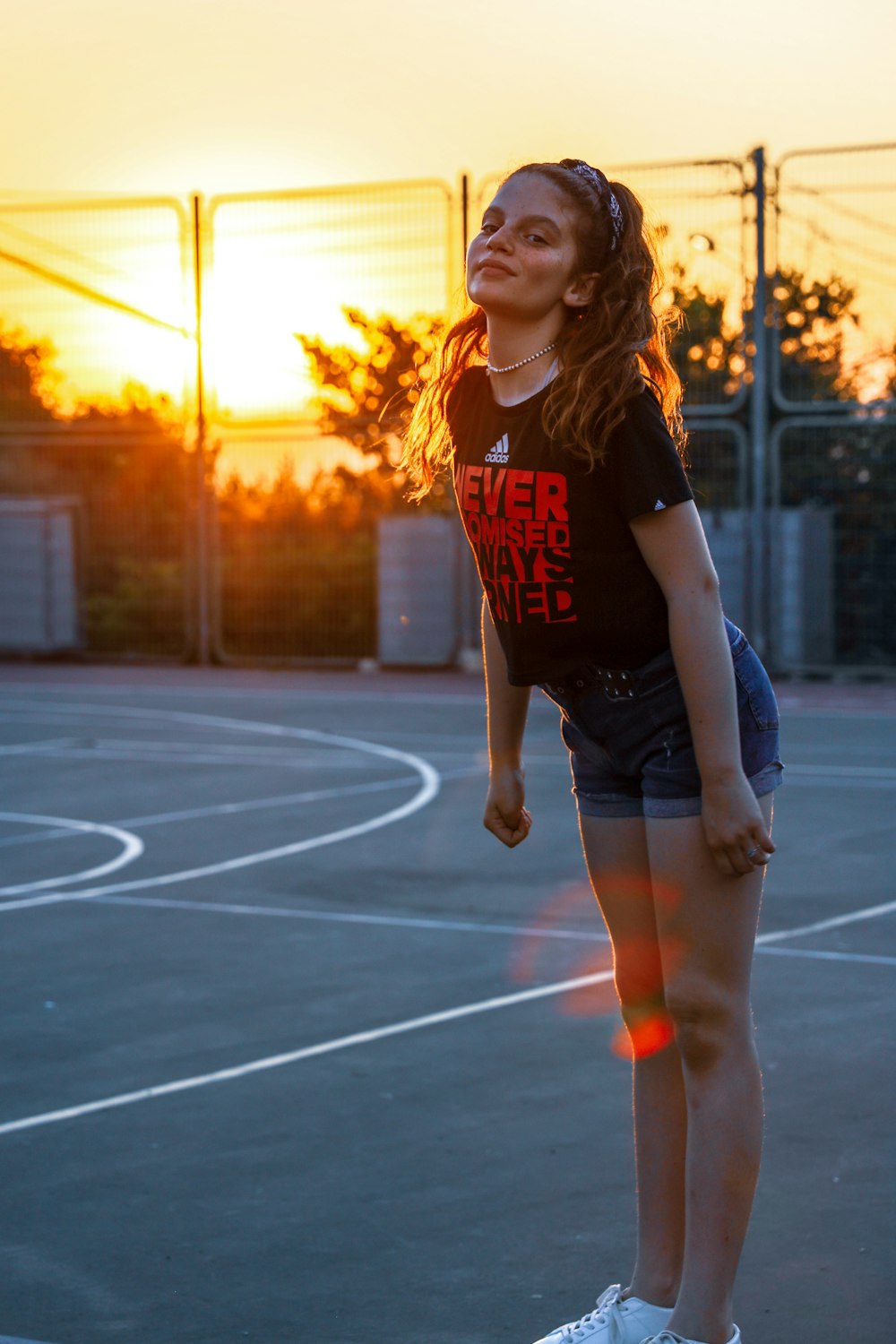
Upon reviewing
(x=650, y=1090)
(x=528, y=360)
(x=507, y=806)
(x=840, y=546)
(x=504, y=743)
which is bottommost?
(x=650, y=1090)

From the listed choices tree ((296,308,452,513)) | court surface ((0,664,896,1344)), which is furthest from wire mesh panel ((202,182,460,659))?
court surface ((0,664,896,1344))

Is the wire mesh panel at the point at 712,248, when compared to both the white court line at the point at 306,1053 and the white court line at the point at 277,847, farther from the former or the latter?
the white court line at the point at 306,1053

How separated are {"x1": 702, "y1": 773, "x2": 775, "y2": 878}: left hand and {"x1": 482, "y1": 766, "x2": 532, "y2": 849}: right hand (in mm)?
543

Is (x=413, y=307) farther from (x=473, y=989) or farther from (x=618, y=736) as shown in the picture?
(x=618, y=736)

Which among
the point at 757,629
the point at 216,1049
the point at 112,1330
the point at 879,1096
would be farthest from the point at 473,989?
the point at 757,629

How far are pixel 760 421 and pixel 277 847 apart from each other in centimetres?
1048

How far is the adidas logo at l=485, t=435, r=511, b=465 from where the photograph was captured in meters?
2.70

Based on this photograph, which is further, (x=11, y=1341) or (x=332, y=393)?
(x=332, y=393)

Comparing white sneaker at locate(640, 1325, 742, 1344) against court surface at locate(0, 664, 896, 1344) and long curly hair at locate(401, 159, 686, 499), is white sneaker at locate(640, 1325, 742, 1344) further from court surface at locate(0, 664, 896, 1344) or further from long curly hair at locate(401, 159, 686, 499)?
long curly hair at locate(401, 159, 686, 499)

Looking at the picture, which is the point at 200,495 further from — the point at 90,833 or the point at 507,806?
the point at 507,806

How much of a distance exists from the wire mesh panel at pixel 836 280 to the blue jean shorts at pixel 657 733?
1457 centimetres

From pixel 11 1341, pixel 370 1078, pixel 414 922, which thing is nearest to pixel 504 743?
Answer: pixel 11 1341

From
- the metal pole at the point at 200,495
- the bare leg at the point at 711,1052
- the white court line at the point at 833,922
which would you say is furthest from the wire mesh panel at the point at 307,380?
the bare leg at the point at 711,1052

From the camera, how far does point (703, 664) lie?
2.57 metres
